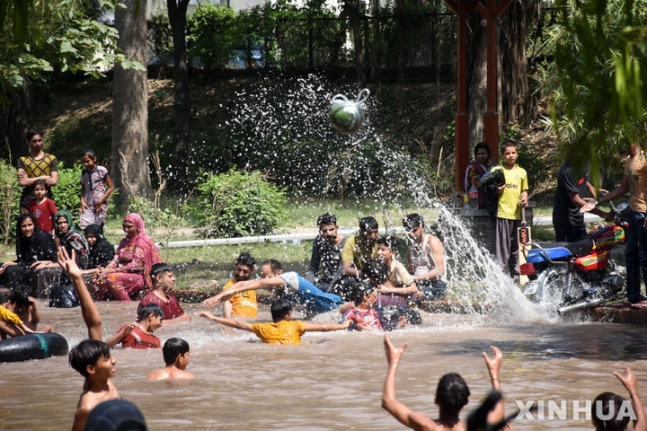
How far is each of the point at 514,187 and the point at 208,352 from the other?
4.94 metres

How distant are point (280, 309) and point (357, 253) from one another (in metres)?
1.98

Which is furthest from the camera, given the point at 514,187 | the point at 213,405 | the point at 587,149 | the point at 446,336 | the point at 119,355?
the point at 514,187

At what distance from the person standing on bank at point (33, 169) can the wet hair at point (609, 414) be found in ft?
37.9

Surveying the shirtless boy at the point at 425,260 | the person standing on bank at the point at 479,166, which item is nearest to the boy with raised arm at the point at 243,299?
the shirtless boy at the point at 425,260

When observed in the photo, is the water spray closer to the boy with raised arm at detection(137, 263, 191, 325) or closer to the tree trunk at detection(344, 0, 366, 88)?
the boy with raised arm at detection(137, 263, 191, 325)

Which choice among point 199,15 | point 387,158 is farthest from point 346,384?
point 199,15

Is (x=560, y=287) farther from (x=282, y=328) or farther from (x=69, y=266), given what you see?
(x=69, y=266)

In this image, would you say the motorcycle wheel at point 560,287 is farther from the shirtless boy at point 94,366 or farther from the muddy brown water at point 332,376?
the shirtless boy at point 94,366

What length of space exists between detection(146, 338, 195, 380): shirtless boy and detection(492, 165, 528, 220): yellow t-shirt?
5677 millimetres

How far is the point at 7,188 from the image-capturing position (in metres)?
18.9

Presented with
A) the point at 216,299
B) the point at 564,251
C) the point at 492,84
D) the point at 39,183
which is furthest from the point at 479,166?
the point at 39,183

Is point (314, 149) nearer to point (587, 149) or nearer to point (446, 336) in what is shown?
point (446, 336)

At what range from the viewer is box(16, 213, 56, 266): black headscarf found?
1441 centimetres

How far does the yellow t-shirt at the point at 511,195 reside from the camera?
13312 mm
